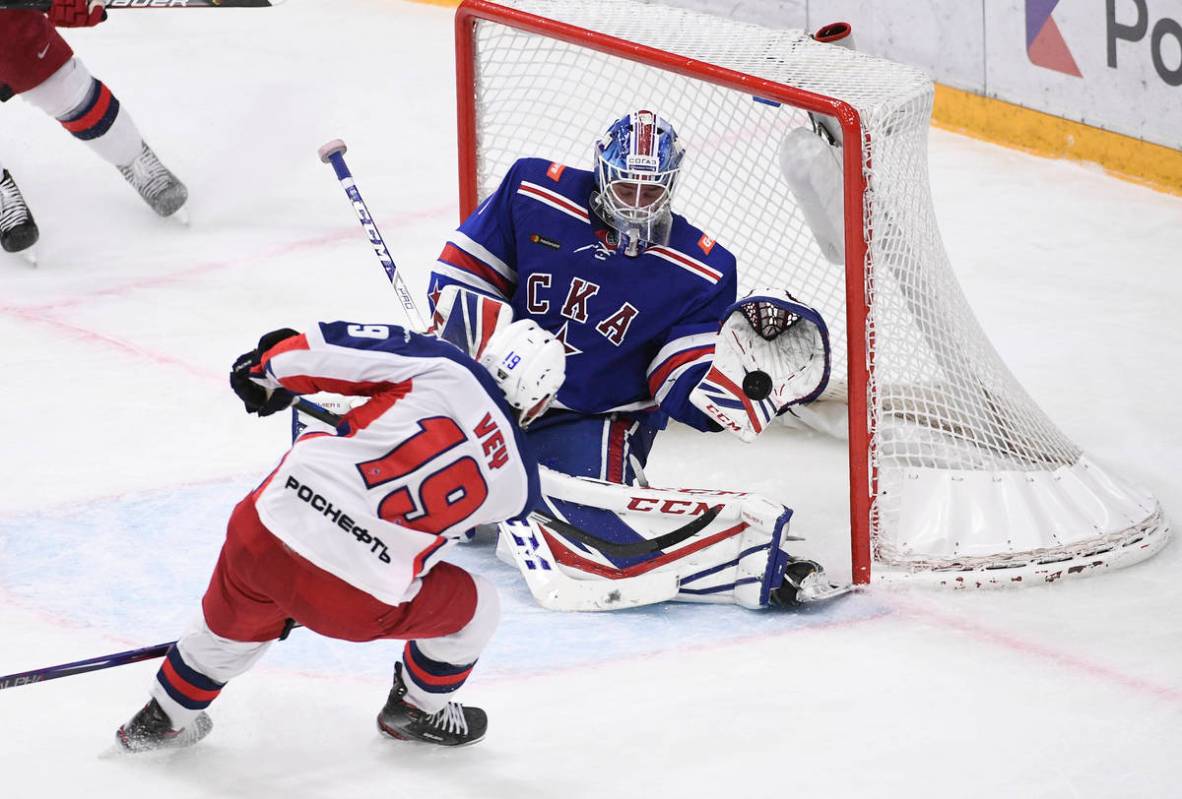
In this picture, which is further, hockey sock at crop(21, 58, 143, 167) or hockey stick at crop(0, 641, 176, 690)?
hockey sock at crop(21, 58, 143, 167)

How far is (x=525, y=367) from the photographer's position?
2.68 metres

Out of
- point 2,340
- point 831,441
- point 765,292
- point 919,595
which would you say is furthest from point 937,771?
point 2,340

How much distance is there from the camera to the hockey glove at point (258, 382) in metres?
2.72

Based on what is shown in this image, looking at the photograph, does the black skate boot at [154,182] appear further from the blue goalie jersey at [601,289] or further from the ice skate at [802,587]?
the ice skate at [802,587]

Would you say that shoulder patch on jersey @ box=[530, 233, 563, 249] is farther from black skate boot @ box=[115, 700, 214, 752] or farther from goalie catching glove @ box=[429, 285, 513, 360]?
black skate boot @ box=[115, 700, 214, 752]

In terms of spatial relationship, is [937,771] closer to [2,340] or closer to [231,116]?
[2,340]

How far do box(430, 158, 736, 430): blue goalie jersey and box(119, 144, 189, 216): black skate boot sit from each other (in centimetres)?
211

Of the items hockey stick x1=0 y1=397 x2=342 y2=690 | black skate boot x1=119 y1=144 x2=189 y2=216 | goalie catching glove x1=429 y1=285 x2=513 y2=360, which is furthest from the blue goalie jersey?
black skate boot x1=119 y1=144 x2=189 y2=216

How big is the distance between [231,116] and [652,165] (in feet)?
11.0

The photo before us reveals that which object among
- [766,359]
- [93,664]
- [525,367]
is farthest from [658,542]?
[93,664]

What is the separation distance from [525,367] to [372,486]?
0.88 ft

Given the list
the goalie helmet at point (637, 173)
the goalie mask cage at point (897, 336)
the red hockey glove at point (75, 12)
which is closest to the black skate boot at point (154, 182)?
the red hockey glove at point (75, 12)

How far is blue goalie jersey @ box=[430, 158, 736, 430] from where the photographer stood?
140 inches

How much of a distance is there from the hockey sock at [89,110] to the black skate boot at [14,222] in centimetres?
26
